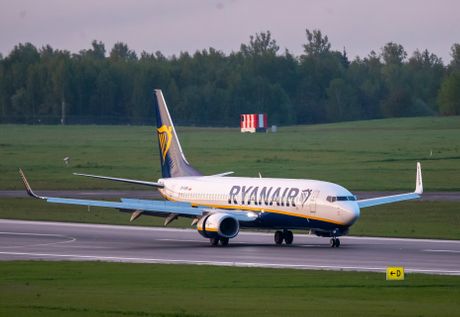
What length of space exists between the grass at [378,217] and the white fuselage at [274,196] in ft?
21.6

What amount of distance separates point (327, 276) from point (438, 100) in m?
163

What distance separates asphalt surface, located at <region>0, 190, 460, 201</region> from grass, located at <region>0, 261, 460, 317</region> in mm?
34777

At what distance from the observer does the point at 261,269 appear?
127 feet

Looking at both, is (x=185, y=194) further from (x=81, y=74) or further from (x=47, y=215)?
(x=81, y=74)

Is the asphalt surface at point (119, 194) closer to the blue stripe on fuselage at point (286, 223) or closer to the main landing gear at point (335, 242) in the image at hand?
the blue stripe on fuselage at point (286, 223)

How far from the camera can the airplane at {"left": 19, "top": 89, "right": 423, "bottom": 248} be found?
48.3 m

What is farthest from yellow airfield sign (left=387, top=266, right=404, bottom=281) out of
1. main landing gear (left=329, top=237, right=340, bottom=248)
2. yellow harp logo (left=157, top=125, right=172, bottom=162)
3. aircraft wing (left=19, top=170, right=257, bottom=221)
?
yellow harp logo (left=157, top=125, right=172, bottom=162)

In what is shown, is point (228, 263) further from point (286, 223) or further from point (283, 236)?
point (283, 236)

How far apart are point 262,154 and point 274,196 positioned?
6205cm

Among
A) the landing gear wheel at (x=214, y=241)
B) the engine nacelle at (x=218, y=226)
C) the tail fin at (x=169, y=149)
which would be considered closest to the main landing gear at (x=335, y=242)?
the engine nacelle at (x=218, y=226)

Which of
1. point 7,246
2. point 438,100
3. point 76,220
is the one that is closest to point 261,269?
point 7,246

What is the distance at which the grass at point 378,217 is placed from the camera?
55.9 meters

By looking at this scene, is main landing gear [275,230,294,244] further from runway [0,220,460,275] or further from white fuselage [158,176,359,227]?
white fuselage [158,176,359,227]

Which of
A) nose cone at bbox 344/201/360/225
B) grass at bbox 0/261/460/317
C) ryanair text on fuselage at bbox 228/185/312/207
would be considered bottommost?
grass at bbox 0/261/460/317
